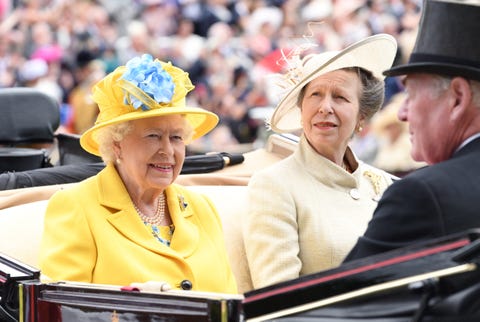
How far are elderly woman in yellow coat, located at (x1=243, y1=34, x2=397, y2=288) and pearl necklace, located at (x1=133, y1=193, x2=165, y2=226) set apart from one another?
32 cm

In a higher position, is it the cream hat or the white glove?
the cream hat

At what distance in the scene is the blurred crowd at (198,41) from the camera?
10773 mm

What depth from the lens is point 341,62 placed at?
4227 mm

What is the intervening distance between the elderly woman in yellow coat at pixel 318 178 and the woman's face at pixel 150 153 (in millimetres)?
360

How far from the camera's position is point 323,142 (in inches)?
169

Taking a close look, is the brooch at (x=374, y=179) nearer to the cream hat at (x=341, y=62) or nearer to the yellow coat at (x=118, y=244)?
the cream hat at (x=341, y=62)

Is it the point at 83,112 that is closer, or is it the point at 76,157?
the point at 76,157

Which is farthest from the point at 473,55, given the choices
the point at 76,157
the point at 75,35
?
the point at 75,35

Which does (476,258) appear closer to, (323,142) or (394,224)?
(394,224)

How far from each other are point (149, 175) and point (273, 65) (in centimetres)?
758

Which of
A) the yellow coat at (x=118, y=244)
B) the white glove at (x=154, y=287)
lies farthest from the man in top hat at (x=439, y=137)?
the yellow coat at (x=118, y=244)

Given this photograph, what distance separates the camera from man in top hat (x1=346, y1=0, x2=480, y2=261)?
9.16 ft

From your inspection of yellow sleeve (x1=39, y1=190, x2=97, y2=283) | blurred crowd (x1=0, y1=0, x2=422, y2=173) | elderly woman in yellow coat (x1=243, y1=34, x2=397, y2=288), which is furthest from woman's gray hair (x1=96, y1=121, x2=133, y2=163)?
blurred crowd (x1=0, y1=0, x2=422, y2=173)

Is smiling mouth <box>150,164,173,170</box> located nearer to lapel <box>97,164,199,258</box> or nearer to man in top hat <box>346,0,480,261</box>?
lapel <box>97,164,199,258</box>
